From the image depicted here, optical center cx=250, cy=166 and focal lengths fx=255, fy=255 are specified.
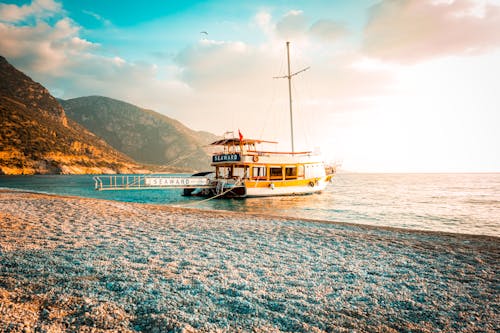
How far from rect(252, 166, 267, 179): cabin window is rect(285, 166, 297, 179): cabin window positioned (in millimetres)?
3046

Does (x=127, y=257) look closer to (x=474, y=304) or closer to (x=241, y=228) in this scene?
(x=241, y=228)

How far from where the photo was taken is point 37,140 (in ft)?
338

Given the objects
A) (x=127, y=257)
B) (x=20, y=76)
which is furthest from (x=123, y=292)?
(x=20, y=76)

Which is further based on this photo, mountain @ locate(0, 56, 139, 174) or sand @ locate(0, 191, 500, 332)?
mountain @ locate(0, 56, 139, 174)

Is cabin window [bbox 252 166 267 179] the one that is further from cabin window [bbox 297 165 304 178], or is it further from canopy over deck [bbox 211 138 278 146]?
cabin window [bbox 297 165 304 178]

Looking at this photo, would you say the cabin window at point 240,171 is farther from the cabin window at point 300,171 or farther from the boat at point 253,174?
the cabin window at point 300,171

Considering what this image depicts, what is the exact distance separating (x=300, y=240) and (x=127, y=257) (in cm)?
509

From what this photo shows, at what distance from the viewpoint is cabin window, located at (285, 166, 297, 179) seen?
31203 mm

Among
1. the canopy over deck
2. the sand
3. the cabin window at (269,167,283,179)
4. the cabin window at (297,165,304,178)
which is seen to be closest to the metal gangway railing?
the canopy over deck

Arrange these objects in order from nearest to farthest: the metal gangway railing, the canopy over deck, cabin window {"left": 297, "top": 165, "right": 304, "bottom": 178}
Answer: the metal gangway railing
the canopy over deck
cabin window {"left": 297, "top": 165, "right": 304, "bottom": 178}

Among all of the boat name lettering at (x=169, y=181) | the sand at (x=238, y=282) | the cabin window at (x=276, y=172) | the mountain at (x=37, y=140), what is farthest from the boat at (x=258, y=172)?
the mountain at (x=37, y=140)

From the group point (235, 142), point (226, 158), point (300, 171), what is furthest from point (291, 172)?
point (226, 158)

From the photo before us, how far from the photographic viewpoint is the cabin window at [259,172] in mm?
29531

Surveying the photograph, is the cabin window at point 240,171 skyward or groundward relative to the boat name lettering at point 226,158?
groundward
